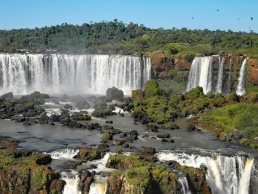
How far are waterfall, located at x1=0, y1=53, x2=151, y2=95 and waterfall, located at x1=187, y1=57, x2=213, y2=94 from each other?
465 cm

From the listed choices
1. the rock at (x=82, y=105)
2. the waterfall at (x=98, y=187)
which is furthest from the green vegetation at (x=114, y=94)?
the waterfall at (x=98, y=187)

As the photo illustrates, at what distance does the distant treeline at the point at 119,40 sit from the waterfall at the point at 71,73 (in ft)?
17.7

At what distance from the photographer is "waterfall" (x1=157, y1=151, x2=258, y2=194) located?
22.7 metres

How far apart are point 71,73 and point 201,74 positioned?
14.0 meters

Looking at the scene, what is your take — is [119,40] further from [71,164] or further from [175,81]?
[71,164]

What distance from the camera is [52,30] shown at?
8388 cm

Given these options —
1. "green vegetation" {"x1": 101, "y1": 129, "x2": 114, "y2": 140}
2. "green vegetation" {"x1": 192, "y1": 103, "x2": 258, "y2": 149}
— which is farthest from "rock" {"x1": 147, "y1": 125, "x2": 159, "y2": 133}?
"green vegetation" {"x1": 192, "y1": 103, "x2": 258, "y2": 149}

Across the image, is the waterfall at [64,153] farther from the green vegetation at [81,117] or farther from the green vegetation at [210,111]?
the green vegetation at [210,111]

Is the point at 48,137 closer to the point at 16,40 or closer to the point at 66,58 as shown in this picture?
the point at 66,58

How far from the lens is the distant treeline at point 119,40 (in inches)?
2239

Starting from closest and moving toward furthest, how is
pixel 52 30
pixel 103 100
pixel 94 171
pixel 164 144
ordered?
pixel 94 171
pixel 164 144
pixel 103 100
pixel 52 30

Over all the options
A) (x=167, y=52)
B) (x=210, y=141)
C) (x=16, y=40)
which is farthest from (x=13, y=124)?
(x=16, y=40)

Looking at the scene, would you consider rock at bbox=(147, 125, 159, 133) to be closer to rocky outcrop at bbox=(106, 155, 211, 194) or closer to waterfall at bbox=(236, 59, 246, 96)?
rocky outcrop at bbox=(106, 155, 211, 194)

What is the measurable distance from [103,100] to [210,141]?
46.1ft
